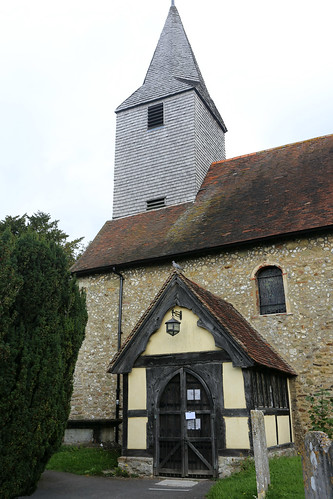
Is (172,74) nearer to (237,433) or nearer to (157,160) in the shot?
(157,160)

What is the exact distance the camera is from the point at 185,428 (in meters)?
9.62

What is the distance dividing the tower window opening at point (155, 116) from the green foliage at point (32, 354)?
12521mm

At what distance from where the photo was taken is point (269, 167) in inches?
656

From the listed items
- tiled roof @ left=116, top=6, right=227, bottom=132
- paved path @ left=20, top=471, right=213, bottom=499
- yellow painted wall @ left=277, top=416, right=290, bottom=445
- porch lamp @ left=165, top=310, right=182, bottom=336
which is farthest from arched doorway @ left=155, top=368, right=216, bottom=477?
tiled roof @ left=116, top=6, right=227, bottom=132

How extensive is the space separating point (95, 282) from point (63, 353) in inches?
293

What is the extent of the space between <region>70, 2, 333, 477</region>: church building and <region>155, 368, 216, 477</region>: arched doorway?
3cm

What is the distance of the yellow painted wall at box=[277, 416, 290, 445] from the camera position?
1025 cm

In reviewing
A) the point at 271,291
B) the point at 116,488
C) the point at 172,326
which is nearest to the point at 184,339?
the point at 172,326

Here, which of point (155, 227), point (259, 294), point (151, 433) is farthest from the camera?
point (155, 227)

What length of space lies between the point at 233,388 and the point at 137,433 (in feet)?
8.26

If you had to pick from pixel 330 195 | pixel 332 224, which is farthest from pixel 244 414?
pixel 330 195

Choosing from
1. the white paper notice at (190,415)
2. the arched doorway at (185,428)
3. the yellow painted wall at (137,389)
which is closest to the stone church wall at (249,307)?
the arched doorway at (185,428)

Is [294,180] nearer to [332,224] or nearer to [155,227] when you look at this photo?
[332,224]

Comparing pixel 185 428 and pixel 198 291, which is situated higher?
pixel 198 291
